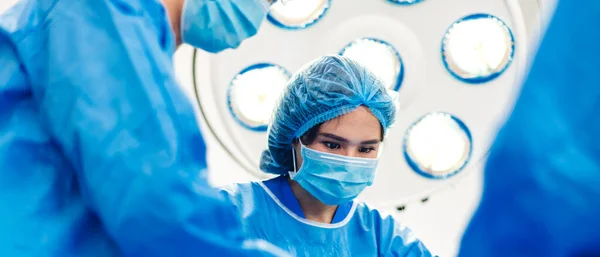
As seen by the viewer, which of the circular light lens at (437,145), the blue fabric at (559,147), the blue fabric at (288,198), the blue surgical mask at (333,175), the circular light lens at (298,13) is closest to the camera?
the blue fabric at (559,147)

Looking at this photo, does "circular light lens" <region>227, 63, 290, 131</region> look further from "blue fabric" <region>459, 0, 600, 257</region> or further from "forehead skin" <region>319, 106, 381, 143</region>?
"blue fabric" <region>459, 0, 600, 257</region>

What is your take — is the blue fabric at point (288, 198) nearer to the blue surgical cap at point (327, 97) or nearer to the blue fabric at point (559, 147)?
the blue surgical cap at point (327, 97)

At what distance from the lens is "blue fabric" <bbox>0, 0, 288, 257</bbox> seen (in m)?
0.74

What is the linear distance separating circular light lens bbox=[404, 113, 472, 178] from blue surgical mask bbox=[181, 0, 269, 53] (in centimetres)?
109

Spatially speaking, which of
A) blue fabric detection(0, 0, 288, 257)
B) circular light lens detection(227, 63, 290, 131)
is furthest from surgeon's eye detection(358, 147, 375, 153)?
blue fabric detection(0, 0, 288, 257)

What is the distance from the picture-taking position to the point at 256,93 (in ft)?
6.15

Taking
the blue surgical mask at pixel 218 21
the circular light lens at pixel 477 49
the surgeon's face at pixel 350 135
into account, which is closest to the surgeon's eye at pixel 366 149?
the surgeon's face at pixel 350 135

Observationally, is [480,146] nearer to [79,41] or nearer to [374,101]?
[374,101]

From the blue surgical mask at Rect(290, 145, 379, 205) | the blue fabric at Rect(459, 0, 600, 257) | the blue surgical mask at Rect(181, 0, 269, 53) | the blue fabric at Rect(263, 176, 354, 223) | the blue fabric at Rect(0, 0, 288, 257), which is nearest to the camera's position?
the blue fabric at Rect(459, 0, 600, 257)

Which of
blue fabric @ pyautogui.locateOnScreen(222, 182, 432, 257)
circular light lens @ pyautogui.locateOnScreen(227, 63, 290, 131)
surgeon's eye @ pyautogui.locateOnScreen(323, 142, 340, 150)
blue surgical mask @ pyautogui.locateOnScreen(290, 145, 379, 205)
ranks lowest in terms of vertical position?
blue fabric @ pyautogui.locateOnScreen(222, 182, 432, 257)

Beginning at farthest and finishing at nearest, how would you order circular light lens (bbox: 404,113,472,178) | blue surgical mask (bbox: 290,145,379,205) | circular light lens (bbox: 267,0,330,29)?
circular light lens (bbox: 404,113,472,178) → circular light lens (bbox: 267,0,330,29) → blue surgical mask (bbox: 290,145,379,205)

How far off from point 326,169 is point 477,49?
27.0 inches

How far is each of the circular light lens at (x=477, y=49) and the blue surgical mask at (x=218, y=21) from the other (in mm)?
1053

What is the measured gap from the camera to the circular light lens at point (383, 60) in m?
1.89
